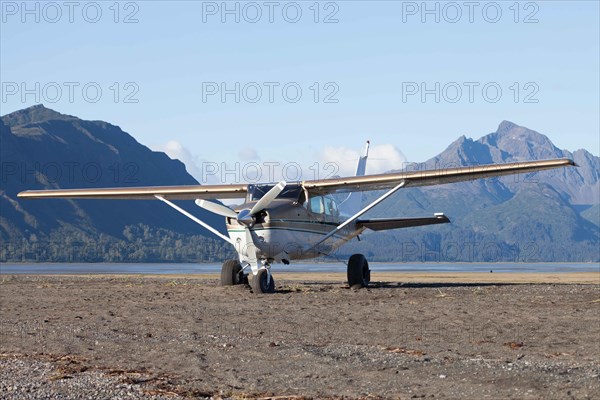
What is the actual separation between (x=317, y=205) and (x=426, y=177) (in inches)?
120

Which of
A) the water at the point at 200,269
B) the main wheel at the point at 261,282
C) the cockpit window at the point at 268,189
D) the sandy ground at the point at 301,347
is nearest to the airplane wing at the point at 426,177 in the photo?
the cockpit window at the point at 268,189

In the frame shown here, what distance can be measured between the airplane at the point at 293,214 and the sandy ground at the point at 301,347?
2.18 metres

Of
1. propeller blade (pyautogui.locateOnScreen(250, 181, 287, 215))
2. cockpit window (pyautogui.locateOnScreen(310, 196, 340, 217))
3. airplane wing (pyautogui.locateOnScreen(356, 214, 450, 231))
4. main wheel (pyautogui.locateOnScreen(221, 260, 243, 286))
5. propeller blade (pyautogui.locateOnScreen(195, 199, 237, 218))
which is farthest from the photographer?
airplane wing (pyautogui.locateOnScreen(356, 214, 450, 231))

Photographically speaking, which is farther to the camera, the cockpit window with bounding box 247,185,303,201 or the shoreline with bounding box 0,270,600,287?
the shoreline with bounding box 0,270,600,287

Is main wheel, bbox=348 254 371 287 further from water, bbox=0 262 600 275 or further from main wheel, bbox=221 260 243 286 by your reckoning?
water, bbox=0 262 600 275

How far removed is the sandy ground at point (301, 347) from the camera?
29.2 ft

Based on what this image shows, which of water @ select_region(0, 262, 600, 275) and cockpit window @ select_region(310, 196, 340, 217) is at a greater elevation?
cockpit window @ select_region(310, 196, 340, 217)

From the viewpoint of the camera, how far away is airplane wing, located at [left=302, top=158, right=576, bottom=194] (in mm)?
23609

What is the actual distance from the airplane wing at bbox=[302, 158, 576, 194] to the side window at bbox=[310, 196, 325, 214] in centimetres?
21

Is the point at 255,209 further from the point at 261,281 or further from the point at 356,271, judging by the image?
the point at 356,271

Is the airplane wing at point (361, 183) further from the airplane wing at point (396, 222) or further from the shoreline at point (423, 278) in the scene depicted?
the shoreline at point (423, 278)

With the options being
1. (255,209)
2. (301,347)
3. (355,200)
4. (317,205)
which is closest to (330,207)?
(317,205)

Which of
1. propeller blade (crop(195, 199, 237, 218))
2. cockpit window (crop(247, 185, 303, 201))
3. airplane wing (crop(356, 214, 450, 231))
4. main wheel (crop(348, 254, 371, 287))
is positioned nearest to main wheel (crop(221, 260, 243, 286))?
propeller blade (crop(195, 199, 237, 218))

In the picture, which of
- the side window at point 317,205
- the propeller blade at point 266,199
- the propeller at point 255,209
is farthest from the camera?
the side window at point 317,205
